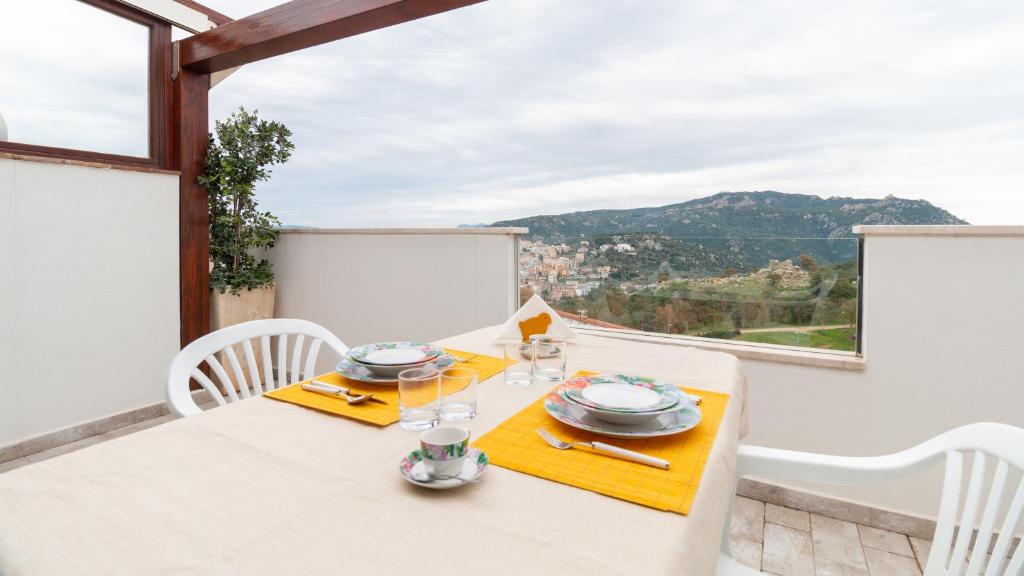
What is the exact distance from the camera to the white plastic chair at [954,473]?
75 cm

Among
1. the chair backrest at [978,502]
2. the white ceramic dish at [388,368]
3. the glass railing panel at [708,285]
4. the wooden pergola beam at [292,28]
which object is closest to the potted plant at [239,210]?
the wooden pergola beam at [292,28]

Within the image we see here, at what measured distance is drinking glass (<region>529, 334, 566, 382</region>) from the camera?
111 centimetres

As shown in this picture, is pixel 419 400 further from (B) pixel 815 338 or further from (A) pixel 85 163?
(A) pixel 85 163

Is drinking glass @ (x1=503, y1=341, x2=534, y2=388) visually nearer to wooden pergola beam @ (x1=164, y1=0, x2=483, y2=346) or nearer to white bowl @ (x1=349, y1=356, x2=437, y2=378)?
white bowl @ (x1=349, y1=356, x2=437, y2=378)

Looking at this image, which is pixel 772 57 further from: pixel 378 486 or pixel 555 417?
pixel 378 486

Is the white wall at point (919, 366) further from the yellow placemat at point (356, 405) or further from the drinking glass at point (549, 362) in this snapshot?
the yellow placemat at point (356, 405)

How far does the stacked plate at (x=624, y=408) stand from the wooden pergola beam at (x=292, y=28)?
200 centimetres

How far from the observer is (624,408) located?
0.81 m

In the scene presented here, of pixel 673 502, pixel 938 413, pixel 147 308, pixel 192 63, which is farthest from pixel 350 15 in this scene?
pixel 938 413

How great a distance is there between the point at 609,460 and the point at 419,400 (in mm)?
325

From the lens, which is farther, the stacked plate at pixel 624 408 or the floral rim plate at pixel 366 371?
the floral rim plate at pixel 366 371

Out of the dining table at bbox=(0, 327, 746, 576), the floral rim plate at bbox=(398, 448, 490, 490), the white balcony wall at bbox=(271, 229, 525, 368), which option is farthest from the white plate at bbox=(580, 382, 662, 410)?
the white balcony wall at bbox=(271, 229, 525, 368)

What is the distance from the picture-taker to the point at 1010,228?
5.39ft

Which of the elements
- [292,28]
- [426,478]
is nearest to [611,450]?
[426,478]
